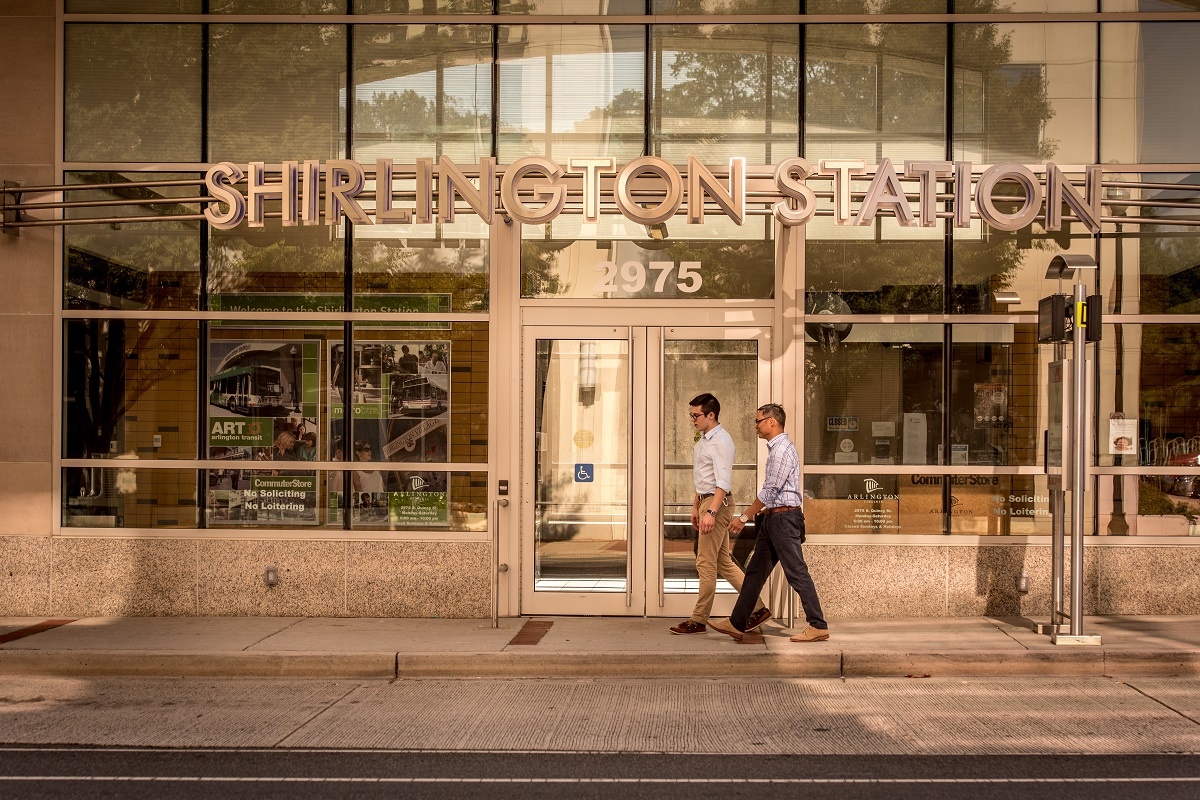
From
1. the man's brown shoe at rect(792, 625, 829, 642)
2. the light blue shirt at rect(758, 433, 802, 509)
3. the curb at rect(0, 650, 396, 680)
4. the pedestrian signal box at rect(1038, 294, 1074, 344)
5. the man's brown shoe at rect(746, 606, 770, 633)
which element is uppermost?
the pedestrian signal box at rect(1038, 294, 1074, 344)

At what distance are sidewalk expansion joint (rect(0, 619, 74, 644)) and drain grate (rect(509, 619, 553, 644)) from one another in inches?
168

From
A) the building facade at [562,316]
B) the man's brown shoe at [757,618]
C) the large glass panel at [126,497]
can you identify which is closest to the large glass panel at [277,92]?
the building facade at [562,316]

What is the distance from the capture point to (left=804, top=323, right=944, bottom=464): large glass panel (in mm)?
10406

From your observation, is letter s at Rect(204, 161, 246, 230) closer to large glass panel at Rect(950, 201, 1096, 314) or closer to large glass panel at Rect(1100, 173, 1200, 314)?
large glass panel at Rect(950, 201, 1096, 314)

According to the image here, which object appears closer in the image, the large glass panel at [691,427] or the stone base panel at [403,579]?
the stone base panel at [403,579]

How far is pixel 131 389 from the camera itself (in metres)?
10.8

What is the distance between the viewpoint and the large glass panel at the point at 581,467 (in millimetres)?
10406

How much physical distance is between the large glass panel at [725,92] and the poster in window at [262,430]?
4162 millimetres

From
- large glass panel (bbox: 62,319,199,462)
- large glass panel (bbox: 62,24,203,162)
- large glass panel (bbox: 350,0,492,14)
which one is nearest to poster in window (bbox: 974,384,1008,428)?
large glass panel (bbox: 350,0,492,14)

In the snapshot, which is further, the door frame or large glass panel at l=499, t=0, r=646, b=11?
large glass panel at l=499, t=0, r=646, b=11

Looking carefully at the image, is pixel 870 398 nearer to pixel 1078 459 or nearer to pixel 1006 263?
pixel 1006 263

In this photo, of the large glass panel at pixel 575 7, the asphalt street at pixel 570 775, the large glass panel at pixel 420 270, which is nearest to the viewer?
the asphalt street at pixel 570 775

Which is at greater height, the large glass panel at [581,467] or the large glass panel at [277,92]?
the large glass panel at [277,92]

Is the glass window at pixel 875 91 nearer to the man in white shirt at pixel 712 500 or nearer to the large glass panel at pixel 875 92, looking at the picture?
the large glass panel at pixel 875 92
